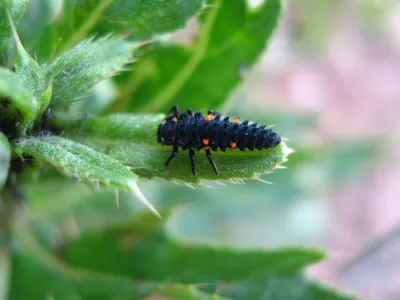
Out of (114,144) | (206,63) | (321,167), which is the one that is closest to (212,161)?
(114,144)

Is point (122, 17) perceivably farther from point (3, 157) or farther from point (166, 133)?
point (3, 157)

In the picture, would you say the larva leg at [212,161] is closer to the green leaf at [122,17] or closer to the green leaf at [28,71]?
the green leaf at [122,17]

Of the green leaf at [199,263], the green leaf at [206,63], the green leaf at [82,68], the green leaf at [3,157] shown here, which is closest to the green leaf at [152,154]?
the green leaf at [82,68]

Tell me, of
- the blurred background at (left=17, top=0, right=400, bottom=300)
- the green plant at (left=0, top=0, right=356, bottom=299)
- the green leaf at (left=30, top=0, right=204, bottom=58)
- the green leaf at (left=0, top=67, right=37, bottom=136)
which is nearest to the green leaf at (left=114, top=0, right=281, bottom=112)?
the green plant at (left=0, top=0, right=356, bottom=299)

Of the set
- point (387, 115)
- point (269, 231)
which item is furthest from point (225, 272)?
point (387, 115)

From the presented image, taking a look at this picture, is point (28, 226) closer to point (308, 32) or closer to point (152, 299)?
point (152, 299)
